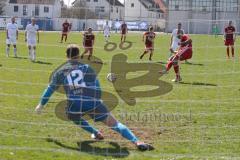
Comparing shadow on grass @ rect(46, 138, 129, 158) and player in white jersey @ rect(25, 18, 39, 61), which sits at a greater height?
player in white jersey @ rect(25, 18, 39, 61)

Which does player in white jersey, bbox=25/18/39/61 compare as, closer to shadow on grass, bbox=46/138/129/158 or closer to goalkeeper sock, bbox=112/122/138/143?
shadow on grass, bbox=46/138/129/158

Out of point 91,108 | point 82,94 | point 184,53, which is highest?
point 184,53

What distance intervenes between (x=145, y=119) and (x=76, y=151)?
8.60 feet

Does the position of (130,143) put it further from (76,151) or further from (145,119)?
(145,119)

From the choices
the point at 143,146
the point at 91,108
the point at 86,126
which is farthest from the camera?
the point at 86,126

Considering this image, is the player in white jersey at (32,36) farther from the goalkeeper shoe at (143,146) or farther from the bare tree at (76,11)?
the goalkeeper shoe at (143,146)

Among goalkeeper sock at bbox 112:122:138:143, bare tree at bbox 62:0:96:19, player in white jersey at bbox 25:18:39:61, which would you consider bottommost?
goalkeeper sock at bbox 112:122:138:143

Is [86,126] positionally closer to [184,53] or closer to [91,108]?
[91,108]

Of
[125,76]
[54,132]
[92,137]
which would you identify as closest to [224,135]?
[92,137]

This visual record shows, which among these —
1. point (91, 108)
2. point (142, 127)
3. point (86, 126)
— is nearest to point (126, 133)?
point (91, 108)

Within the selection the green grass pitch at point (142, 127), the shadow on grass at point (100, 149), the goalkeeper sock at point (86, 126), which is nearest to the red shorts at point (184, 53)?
the green grass pitch at point (142, 127)

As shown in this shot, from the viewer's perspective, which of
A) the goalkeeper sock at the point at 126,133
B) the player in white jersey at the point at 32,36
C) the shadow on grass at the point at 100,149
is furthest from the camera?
the player in white jersey at the point at 32,36

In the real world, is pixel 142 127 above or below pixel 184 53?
below

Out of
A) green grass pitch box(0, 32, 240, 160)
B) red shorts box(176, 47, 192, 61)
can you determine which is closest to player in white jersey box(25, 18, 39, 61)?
green grass pitch box(0, 32, 240, 160)
